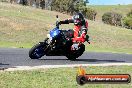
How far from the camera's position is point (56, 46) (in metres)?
16.8

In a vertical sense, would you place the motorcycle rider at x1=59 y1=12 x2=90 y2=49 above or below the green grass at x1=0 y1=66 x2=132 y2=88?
above

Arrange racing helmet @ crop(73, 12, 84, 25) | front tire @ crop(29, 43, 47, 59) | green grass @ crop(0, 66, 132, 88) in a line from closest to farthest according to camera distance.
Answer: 1. green grass @ crop(0, 66, 132, 88)
2. front tire @ crop(29, 43, 47, 59)
3. racing helmet @ crop(73, 12, 84, 25)

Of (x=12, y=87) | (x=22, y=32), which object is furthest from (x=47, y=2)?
(x=12, y=87)

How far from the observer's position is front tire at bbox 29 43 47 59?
54.1 feet

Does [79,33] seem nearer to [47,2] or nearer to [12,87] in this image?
[12,87]

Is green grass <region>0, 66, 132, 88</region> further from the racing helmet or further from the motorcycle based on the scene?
the racing helmet

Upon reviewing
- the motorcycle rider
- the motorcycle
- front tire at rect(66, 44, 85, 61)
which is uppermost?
the motorcycle rider

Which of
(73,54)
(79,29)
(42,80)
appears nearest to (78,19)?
(79,29)

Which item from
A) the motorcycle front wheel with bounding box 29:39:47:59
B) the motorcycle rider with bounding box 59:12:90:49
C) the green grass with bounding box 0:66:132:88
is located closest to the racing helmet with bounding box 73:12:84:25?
the motorcycle rider with bounding box 59:12:90:49

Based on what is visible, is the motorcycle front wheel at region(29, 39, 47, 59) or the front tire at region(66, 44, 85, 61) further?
the front tire at region(66, 44, 85, 61)

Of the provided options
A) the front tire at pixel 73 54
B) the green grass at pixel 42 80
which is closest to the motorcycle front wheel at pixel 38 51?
the front tire at pixel 73 54

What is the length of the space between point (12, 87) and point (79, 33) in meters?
Result: 8.12

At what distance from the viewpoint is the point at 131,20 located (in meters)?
122

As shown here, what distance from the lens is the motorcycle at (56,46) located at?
1659 cm
